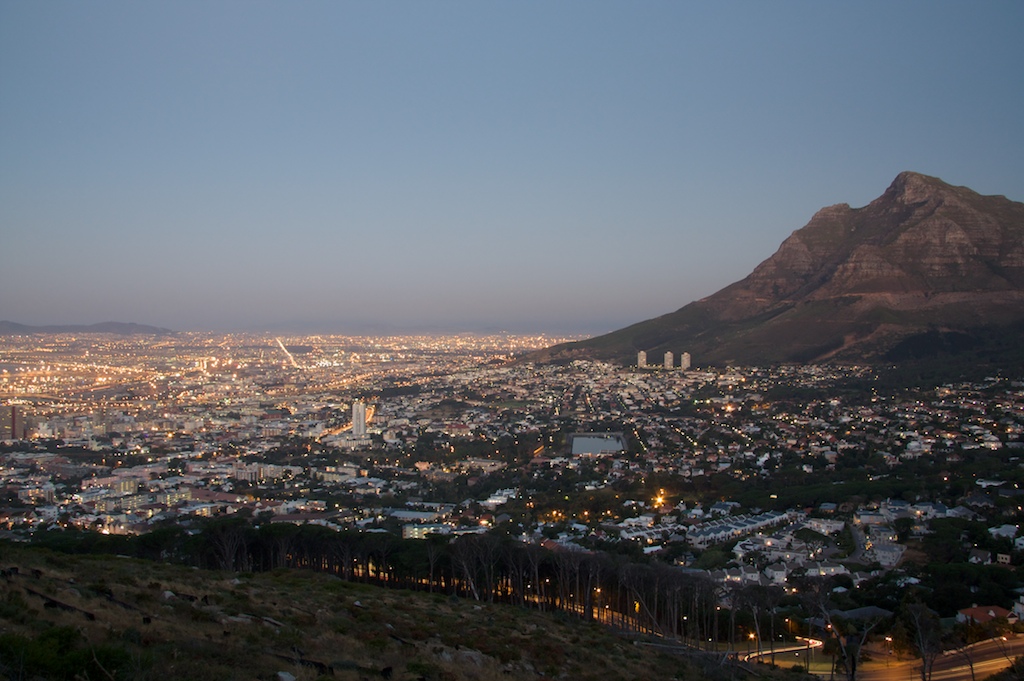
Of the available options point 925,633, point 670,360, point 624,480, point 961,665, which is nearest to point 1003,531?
point 961,665

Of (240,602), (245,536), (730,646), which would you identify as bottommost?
(730,646)

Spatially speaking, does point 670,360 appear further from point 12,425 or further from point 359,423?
point 12,425

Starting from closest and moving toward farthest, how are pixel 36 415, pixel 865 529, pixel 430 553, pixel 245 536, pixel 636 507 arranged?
pixel 430 553 < pixel 245 536 < pixel 865 529 < pixel 636 507 < pixel 36 415

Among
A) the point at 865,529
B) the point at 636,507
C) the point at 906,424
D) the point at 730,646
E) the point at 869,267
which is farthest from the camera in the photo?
the point at 869,267

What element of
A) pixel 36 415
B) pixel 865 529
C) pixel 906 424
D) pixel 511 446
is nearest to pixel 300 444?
pixel 511 446

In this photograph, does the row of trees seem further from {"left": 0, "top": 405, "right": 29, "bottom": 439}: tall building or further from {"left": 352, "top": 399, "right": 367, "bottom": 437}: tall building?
{"left": 0, "top": 405, "right": 29, "bottom": 439}: tall building

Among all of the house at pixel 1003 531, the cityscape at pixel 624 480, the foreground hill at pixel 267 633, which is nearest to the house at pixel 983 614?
the cityscape at pixel 624 480

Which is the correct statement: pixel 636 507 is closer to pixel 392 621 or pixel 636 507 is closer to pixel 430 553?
pixel 430 553

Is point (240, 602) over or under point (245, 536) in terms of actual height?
over
